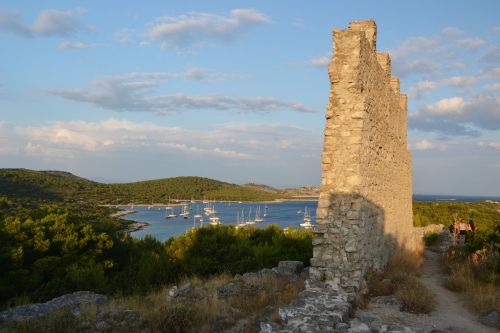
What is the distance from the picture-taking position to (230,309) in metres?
7.21

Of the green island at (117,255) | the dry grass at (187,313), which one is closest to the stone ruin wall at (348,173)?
the dry grass at (187,313)

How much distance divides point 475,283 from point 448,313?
6.84ft

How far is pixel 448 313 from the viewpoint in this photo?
692 cm

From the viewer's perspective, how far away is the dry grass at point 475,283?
7070mm

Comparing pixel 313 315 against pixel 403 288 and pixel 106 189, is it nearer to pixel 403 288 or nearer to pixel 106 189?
pixel 403 288

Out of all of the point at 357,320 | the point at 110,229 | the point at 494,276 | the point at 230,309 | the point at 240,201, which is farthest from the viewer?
the point at 240,201

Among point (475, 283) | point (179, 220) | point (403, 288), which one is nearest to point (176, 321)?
point (403, 288)

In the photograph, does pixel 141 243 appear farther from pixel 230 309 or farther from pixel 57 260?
pixel 230 309

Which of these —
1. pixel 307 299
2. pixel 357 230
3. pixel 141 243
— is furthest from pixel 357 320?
pixel 141 243

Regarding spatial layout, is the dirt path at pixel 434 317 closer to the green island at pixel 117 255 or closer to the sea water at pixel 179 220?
the green island at pixel 117 255

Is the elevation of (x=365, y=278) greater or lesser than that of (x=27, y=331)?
greater

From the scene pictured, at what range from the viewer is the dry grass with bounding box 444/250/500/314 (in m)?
7.07

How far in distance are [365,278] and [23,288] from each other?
10.1 metres

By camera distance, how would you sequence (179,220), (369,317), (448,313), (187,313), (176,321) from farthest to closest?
(179,220)
(448,313)
(187,313)
(176,321)
(369,317)
